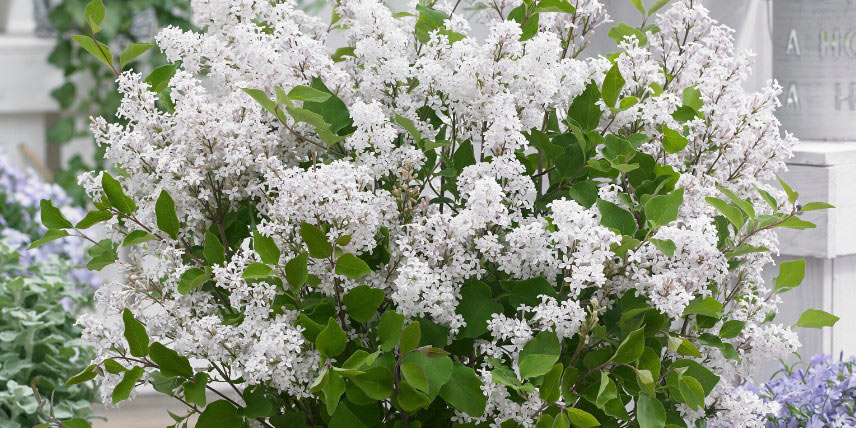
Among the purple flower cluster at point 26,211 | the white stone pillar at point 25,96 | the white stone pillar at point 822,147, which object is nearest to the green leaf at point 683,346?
the white stone pillar at point 822,147

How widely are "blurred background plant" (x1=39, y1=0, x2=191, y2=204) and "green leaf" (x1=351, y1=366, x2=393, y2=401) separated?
3170 millimetres

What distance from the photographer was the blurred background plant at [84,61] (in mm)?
3744

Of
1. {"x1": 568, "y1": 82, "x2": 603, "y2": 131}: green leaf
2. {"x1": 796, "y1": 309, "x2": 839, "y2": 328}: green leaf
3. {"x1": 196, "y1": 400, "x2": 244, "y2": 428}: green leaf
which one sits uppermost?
{"x1": 568, "y1": 82, "x2": 603, "y2": 131}: green leaf

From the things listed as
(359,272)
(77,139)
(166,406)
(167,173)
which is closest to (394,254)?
(359,272)

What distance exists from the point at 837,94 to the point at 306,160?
104 cm

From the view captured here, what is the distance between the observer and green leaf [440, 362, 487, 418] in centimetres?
72

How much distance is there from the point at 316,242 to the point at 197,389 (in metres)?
0.16

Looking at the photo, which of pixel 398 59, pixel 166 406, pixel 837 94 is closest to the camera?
pixel 398 59

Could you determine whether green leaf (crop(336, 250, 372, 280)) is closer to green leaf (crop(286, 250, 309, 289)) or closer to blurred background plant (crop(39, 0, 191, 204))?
green leaf (crop(286, 250, 309, 289))

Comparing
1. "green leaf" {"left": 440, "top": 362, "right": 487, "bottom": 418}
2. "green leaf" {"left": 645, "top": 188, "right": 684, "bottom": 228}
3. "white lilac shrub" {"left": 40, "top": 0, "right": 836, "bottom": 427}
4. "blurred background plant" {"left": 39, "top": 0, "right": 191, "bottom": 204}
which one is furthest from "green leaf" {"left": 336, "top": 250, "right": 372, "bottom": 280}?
"blurred background plant" {"left": 39, "top": 0, "right": 191, "bottom": 204}

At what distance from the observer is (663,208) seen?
73 cm

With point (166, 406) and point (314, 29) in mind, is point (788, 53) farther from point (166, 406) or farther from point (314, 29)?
point (166, 406)

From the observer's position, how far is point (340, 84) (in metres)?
0.82

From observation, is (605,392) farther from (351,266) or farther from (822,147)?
(822,147)
